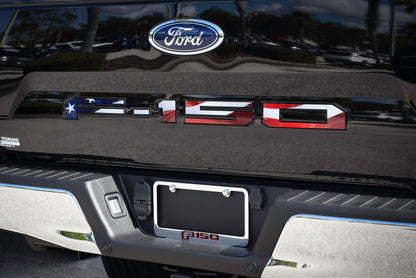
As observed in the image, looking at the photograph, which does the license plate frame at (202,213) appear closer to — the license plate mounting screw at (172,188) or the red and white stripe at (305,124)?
the license plate mounting screw at (172,188)

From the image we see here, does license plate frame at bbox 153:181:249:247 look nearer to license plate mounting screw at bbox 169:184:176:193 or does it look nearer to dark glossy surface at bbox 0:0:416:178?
license plate mounting screw at bbox 169:184:176:193

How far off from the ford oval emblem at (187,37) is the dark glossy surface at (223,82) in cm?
3

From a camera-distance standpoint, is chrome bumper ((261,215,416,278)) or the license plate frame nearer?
chrome bumper ((261,215,416,278))

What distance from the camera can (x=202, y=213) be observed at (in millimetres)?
2363

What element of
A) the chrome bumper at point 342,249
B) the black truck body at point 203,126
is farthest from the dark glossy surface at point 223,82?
the chrome bumper at point 342,249

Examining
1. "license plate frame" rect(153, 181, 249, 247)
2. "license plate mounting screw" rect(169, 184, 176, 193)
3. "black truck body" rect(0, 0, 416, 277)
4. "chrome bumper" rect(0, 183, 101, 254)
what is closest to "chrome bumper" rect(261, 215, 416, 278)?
"black truck body" rect(0, 0, 416, 277)

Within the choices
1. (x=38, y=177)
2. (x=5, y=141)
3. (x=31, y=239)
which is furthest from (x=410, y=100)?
(x=31, y=239)

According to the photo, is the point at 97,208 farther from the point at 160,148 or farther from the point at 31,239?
the point at 31,239

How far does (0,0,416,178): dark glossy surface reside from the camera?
78.5 inches

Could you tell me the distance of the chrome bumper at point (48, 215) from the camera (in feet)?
8.08

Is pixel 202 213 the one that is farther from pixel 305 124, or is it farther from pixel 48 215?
pixel 48 215

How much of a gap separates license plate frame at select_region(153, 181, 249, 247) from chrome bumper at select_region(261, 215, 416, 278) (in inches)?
8.8

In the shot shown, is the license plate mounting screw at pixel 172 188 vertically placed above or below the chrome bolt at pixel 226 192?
below

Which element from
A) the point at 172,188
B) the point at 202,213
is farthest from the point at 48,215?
the point at 202,213
